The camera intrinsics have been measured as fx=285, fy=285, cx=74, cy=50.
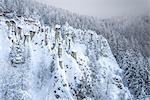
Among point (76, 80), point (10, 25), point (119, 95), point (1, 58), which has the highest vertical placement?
point (10, 25)

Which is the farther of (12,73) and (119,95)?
(119,95)

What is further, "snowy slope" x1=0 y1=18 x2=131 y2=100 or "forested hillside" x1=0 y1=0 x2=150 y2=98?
"forested hillside" x1=0 y1=0 x2=150 y2=98

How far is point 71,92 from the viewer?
109 ft

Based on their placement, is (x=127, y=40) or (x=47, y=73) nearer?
(x=47, y=73)

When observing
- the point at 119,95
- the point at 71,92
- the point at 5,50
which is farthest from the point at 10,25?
the point at 119,95

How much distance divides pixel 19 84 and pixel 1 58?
24.9ft

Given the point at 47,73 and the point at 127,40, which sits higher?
the point at 127,40

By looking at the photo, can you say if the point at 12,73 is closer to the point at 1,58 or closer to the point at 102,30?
the point at 1,58

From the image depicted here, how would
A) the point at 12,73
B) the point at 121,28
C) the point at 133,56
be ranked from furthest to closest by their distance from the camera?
the point at 121,28
the point at 133,56
the point at 12,73

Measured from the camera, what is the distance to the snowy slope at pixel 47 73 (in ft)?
102

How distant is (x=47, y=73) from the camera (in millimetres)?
34219

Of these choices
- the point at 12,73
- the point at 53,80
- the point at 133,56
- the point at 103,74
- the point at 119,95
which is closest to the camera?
the point at 12,73

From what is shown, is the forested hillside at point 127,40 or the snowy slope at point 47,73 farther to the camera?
the forested hillside at point 127,40

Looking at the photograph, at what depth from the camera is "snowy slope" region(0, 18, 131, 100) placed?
102ft
